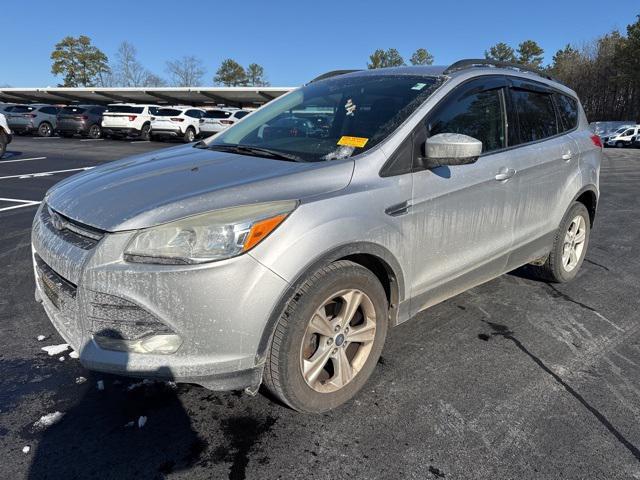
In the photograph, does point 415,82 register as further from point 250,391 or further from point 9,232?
point 9,232

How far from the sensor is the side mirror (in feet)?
8.83

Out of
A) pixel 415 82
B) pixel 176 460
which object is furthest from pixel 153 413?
pixel 415 82

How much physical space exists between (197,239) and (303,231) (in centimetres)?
47

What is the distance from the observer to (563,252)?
4340mm

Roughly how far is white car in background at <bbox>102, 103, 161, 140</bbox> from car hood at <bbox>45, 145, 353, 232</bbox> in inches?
909

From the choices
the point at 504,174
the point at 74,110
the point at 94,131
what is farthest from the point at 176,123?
the point at 504,174

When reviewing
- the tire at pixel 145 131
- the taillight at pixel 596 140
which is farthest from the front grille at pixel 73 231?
the tire at pixel 145 131

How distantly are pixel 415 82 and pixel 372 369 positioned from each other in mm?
1837

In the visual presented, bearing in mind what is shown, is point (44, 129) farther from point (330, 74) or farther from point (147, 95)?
point (330, 74)

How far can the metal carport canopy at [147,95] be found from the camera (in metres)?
41.8

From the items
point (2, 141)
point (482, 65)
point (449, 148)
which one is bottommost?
point (2, 141)

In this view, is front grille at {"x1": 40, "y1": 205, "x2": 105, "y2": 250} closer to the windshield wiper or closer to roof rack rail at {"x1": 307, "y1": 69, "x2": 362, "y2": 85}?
the windshield wiper

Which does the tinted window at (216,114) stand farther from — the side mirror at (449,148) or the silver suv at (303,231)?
the side mirror at (449,148)

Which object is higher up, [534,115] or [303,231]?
[534,115]
